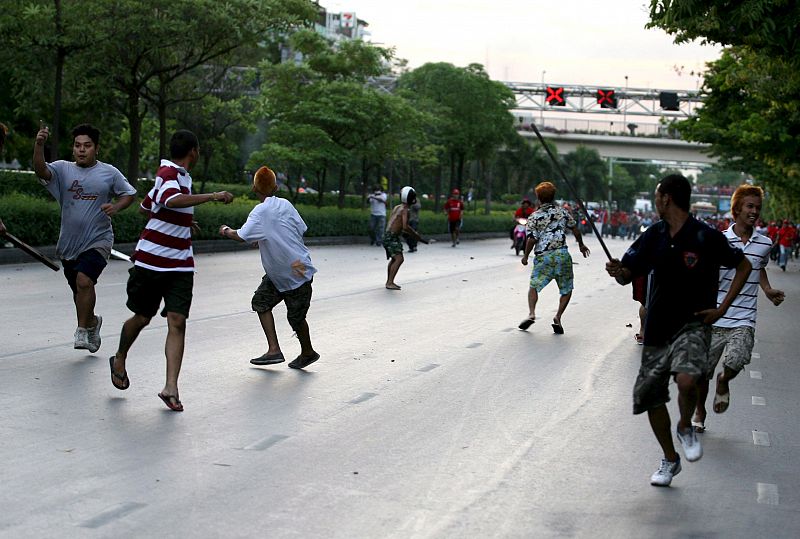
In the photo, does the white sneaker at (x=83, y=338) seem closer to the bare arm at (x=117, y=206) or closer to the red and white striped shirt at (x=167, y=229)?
the bare arm at (x=117, y=206)

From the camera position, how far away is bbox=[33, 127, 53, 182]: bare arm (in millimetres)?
9180

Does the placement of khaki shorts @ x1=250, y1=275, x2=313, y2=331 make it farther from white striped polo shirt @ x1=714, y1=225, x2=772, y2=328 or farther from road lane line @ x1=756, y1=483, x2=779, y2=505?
road lane line @ x1=756, y1=483, x2=779, y2=505

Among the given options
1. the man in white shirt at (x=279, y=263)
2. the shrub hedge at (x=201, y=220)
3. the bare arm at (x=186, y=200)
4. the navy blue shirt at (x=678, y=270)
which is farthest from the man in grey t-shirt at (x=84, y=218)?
the shrub hedge at (x=201, y=220)

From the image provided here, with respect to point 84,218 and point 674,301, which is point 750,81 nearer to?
point 84,218

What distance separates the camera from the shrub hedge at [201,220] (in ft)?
75.7

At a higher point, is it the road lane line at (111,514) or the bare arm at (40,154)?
the bare arm at (40,154)

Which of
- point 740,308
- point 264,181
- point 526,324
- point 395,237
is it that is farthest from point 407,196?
point 740,308

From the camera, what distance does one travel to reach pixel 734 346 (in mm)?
8062

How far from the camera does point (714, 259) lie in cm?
633

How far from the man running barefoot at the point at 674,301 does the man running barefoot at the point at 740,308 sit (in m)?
1.48

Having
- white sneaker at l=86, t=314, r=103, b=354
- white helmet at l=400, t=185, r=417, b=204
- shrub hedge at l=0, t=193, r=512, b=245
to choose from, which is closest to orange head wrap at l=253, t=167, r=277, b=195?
white sneaker at l=86, t=314, r=103, b=354

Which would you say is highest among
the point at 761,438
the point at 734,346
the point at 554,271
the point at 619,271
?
the point at 619,271

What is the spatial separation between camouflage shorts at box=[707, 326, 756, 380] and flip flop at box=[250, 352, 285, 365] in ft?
11.7

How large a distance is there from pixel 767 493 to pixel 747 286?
2115 mm
